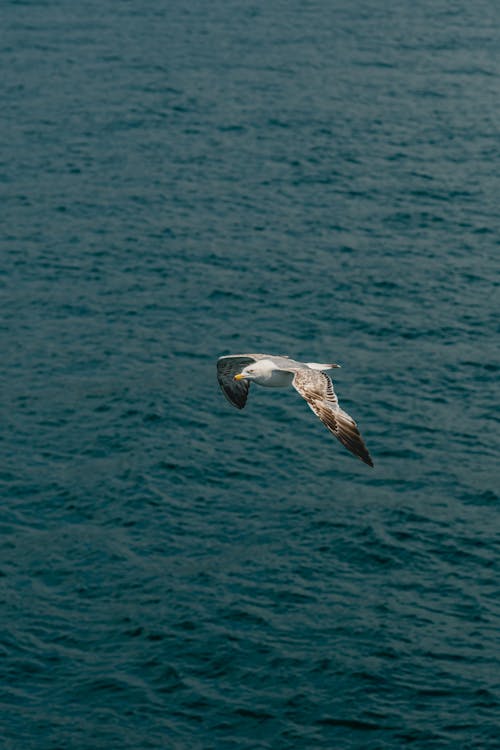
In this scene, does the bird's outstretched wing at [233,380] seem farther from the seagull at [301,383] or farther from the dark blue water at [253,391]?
the dark blue water at [253,391]

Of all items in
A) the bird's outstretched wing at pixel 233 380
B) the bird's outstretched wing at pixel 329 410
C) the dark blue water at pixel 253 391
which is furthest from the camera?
the dark blue water at pixel 253 391

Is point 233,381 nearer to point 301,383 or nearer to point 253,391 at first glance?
point 301,383

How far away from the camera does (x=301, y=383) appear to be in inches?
1576

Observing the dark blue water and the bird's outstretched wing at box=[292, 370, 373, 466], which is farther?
the dark blue water

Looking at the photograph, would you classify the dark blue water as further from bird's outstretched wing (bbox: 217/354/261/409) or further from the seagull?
the seagull

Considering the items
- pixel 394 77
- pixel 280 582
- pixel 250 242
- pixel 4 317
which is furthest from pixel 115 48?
pixel 280 582

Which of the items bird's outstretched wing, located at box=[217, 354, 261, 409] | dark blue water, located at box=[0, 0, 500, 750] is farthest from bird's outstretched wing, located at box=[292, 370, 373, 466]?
dark blue water, located at box=[0, 0, 500, 750]

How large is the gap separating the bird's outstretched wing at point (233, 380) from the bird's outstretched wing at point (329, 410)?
448 centimetres

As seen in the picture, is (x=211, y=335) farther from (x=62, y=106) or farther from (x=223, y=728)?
(x=62, y=106)

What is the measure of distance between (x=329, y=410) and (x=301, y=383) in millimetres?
1995

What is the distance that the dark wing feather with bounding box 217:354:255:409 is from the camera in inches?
1770

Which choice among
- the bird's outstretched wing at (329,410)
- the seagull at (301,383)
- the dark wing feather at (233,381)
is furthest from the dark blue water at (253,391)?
the bird's outstretched wing at (329,410)

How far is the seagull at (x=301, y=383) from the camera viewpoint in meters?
37.3

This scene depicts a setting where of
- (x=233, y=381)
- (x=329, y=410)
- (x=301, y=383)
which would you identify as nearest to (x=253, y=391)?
(x=233, y=381)
